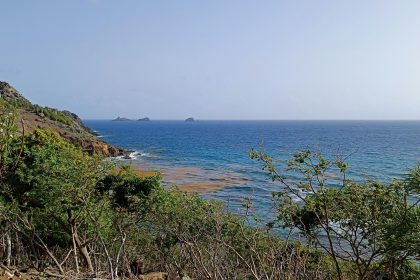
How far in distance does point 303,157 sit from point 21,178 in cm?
1086

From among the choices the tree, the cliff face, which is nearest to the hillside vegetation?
the tree

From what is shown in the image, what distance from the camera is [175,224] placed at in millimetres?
15945

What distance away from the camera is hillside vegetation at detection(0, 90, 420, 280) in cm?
1062

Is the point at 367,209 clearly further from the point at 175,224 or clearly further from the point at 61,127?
the point at 61,127

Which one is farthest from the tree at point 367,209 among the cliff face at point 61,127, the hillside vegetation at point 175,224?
the cliff face at point 61,127

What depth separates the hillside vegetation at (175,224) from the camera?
418 inches

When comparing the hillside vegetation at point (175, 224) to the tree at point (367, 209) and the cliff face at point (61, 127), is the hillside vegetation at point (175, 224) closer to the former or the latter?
the tree at point (367, 209)

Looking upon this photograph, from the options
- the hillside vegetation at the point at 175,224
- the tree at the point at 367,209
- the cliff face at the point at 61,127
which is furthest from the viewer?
the cliff face at the point at 61,127

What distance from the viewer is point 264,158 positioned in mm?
11156

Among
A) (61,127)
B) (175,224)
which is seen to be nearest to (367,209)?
(175,224)

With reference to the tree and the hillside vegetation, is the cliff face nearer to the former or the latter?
the hillside vegetation

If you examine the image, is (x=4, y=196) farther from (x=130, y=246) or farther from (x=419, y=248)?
(x=419, y=248)

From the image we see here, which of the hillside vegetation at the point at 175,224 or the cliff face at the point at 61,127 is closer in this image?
the hillside vegetation at the point at 175,224

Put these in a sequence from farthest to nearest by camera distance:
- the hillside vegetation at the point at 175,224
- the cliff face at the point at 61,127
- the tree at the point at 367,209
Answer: the cliff face at the point at 61,127 < the hillside vegetation at the point at 175,224 < the tree at the point at 367,209
